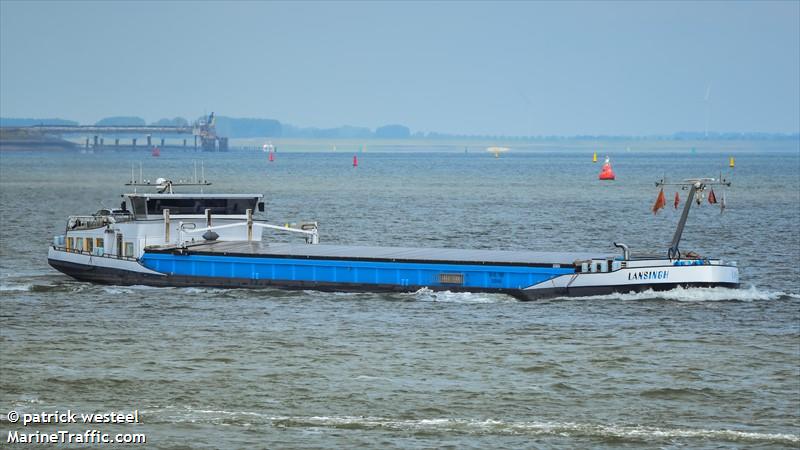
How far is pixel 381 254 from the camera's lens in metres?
64.4

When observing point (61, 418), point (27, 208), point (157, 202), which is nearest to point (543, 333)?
point (61, 418)

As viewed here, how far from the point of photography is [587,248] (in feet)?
295

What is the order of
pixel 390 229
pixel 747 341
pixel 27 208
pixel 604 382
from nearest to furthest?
pixel 604 382
pixel 747 341
pixel 390 229
pixel 27 208

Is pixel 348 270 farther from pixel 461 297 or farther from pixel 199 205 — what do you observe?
pixel 199 205

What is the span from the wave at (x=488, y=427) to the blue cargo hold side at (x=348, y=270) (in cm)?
2353

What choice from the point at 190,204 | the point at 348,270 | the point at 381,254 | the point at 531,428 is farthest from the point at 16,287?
the point at 531,428

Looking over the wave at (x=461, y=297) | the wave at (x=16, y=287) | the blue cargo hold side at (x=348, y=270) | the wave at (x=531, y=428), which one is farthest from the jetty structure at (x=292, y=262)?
the wave at (x=531, y=428)

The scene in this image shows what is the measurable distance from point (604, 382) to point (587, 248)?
48.8 m

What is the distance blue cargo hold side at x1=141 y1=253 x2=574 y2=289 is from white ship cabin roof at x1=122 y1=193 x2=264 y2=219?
215 inches

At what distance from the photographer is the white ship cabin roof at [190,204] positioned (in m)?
70.2

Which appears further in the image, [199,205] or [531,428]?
[199,205]

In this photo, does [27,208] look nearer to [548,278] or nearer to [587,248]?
[587,248]

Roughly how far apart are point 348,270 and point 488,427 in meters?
26.9

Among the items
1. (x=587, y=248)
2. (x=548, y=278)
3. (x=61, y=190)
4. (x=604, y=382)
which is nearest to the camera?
(x=604, y=382)
